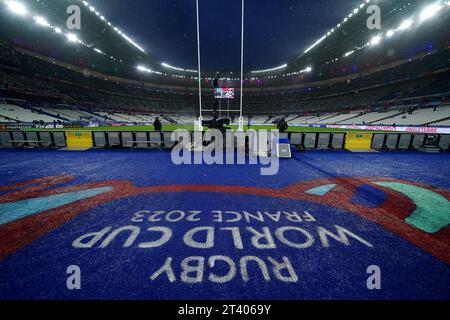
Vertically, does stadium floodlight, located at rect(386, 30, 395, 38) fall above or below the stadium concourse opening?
above

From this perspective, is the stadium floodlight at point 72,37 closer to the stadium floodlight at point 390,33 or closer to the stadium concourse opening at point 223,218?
the stadium concourse opening at point 223,218

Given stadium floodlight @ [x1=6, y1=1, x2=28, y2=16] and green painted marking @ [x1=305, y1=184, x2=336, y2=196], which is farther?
stadium floodlight @ [x1=6, y1=1, x2=28, y2=16]

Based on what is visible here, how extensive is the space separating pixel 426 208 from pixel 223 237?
515cm

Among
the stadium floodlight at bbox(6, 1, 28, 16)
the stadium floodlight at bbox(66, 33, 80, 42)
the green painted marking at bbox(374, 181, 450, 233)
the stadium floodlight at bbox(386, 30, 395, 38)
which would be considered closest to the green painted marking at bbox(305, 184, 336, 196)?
the green painted marking at bbox(374, 181, 450, 233)

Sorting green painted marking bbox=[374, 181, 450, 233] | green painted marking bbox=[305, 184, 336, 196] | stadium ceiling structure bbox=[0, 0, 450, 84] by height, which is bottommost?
green painted marking bbox=[374, 181, 450, 233]

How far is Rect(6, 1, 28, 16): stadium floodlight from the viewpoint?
28.4 metres

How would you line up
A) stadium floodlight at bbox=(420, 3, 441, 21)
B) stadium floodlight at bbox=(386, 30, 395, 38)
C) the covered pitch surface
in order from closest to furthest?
1. the covered pitch surface
2. stadium floodlight at bbox=(420, 3, 441, 21)
3. stadium floodlight at bbox=(386, 30, 395, 38)

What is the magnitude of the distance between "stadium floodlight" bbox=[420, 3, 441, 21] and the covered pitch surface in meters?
42.0

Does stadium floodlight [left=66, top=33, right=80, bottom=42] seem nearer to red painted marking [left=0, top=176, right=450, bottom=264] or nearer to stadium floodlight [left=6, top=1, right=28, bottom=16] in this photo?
stadium floodlight [left=6, top=1, right=28, bottom=16]

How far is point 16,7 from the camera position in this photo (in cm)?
2895

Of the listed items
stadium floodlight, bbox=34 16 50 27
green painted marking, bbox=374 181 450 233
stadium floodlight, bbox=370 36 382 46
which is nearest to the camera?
green painted marking, bbox=374 181 450 233

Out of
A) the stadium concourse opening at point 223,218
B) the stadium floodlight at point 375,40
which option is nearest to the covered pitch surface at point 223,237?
the stadium concourse opening at point 223,218

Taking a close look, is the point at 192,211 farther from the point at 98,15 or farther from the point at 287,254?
the point at 98,15

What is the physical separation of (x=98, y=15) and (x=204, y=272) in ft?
144
